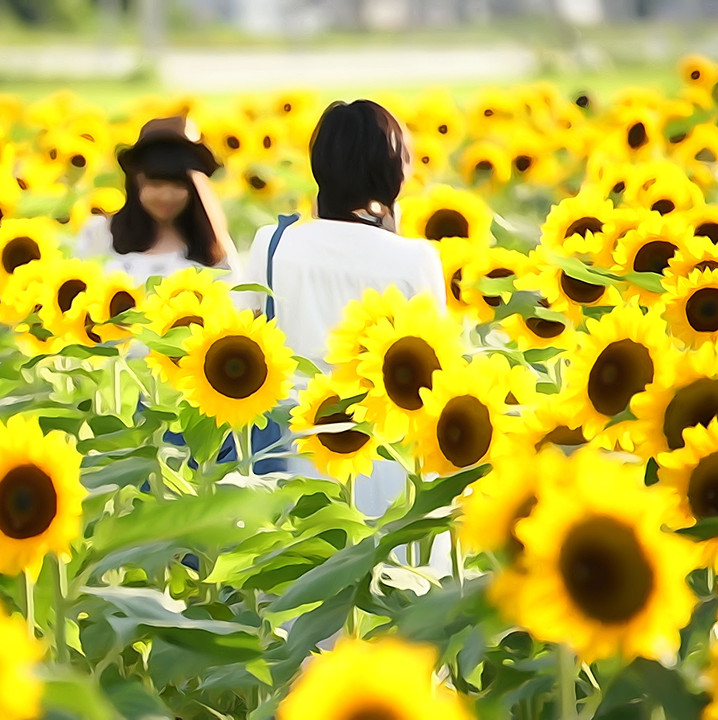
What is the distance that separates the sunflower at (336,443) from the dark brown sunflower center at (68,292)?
2.30 feet

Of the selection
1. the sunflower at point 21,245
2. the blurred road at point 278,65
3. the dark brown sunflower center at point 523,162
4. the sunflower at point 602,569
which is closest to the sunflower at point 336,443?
the sunflower at point 602,569

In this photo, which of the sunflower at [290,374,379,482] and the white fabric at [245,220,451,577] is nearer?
the sunflower at [290,374,379,482]

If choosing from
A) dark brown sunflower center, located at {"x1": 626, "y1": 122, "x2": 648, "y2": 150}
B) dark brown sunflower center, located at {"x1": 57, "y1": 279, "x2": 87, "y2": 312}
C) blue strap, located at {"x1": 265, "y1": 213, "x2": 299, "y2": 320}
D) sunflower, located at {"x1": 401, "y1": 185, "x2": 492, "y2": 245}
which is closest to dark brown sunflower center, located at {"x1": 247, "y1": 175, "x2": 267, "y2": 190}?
dark brown sunflower center, located at {"x1": 626, "y1": 122, "x2": 648, "y2": 150}

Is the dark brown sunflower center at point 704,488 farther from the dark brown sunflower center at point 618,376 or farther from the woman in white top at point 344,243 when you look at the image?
the woman in white top at point 344,243

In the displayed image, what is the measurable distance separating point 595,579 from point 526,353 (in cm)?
111

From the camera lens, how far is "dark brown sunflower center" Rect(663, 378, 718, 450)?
141 cm

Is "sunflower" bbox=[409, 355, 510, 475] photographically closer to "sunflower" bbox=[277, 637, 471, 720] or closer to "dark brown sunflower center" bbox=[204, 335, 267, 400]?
"dark brown sunflower center" bbox=[204, 335, 267, 400]

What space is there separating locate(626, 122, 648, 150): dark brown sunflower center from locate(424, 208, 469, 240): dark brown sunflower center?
69.1 inches

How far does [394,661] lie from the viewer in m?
0.90

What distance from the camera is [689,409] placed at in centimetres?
142

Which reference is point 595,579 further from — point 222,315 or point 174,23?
point 174,23

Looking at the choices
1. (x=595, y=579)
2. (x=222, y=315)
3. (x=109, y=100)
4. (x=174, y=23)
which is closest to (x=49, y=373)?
(x=222, y=315)

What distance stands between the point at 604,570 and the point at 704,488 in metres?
0.27

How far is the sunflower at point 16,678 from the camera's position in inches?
35.1
